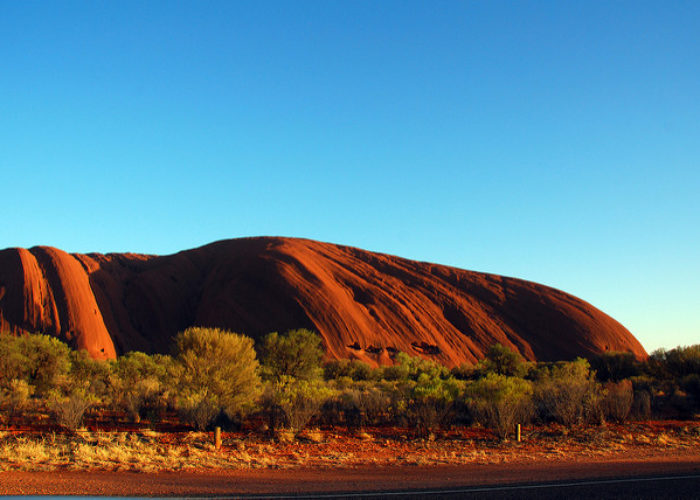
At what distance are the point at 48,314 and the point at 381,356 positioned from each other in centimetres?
3297

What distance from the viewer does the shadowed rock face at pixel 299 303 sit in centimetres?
5228

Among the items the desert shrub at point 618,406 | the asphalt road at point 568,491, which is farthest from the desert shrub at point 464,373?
the asphalt road at point 568,491

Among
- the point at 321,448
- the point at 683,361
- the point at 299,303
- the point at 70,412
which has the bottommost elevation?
the point at 321,448

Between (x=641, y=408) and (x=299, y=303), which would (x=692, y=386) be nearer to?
(x=641, y=408)

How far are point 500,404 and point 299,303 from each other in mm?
38858

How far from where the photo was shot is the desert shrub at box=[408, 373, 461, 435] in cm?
1683

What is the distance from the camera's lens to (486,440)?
1523 cm

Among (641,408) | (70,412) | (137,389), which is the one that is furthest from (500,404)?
(137,389)

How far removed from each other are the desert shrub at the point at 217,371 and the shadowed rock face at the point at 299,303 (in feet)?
95.0

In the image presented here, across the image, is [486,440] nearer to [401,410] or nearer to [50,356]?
[401,410]

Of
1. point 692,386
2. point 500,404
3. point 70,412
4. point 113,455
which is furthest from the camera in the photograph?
point 692,386

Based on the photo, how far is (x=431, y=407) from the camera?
1694 cm

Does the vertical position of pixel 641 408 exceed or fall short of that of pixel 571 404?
it falls short

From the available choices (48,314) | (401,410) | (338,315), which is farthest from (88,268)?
(401,410)
